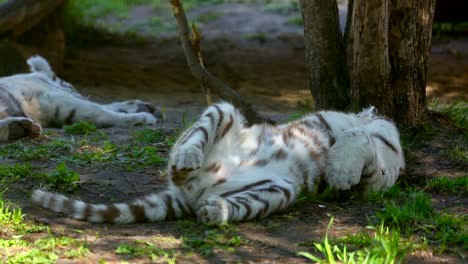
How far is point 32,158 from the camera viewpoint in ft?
17.3

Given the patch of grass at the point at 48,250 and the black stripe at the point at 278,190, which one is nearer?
the patch of grass at the point at 48,250

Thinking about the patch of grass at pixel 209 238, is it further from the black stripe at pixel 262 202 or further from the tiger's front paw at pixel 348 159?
the tiger's front paw at pixel 348 159

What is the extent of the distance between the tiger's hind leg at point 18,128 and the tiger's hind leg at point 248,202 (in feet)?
8.19

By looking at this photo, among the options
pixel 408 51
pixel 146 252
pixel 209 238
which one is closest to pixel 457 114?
pixel 408 51

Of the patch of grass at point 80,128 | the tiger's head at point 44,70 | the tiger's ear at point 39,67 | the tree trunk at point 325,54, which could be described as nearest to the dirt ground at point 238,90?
the patch of grass at point 80,128

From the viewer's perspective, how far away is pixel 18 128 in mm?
6082

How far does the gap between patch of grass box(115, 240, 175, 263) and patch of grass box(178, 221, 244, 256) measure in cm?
15

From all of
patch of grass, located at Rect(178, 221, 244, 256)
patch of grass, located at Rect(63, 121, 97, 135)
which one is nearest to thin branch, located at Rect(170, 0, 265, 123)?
patch of grass, located at Rect(63, 121, 97, 135)

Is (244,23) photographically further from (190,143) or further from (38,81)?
(190,143)

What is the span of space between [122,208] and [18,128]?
2.46 meters

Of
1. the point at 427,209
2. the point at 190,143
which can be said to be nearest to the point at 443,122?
the point at 427,209

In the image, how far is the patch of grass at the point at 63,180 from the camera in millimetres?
4482

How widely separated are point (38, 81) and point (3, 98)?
76 cm

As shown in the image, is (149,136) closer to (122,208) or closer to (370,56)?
(370,56)
